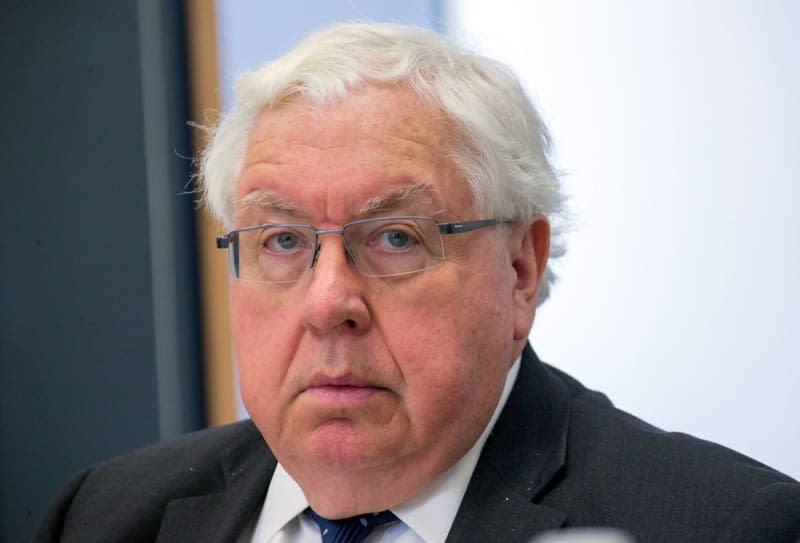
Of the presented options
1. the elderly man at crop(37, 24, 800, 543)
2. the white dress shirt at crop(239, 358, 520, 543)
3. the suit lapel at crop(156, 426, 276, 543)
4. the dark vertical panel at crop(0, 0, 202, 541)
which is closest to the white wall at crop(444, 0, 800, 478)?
the elderly man at crop(37, 24, 800, 543)

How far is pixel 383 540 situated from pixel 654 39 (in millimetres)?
1210

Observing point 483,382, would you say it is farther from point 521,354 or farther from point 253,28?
point 253,28

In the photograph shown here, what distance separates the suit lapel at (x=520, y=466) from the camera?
5.07 feet

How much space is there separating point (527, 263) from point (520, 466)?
0.34 metres

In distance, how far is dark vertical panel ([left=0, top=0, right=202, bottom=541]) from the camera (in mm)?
2602

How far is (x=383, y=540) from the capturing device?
5.29 feet

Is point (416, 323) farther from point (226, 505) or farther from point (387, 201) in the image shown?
point (226, 505)

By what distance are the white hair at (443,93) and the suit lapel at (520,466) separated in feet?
1.00

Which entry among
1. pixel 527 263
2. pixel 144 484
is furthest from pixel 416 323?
pixel 144 484

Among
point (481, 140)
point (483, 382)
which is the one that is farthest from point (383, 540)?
point (481, 140)

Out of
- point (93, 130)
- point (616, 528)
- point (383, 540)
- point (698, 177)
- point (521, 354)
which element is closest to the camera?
point (616, 528)

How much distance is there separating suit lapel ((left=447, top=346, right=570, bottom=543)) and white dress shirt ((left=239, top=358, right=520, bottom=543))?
0.02 metres

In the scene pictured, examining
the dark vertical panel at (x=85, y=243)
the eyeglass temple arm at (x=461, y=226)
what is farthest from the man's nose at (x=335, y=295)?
the dark vertical panel at (x=85, y=243)

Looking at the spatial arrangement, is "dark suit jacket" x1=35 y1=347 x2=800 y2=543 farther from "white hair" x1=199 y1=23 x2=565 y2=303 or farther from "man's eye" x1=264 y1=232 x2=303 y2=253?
"man's eye" x1=264 y1=232 x2=303 y2=253
